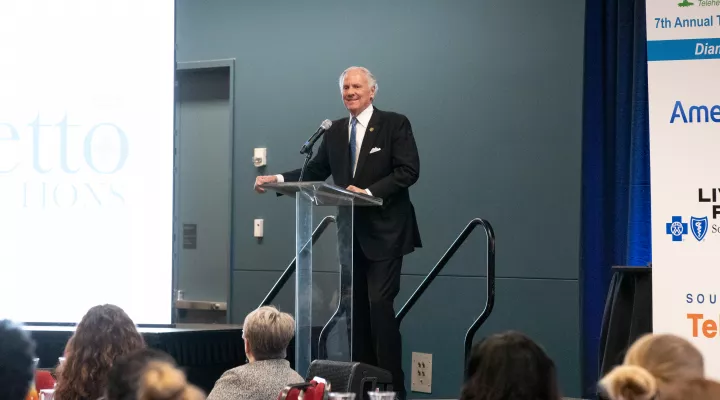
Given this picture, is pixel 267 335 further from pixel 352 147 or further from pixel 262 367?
pixel 352 147

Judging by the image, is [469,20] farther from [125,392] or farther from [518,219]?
[125,392]

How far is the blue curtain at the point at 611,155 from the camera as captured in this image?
5.70 m

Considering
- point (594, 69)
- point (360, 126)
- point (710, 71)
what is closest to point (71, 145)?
point (360, 126)

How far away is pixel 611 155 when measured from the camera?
234 inches

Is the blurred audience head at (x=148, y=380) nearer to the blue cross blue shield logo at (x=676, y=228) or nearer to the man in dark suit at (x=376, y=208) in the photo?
the man in dark suit at (x=376, y=208)

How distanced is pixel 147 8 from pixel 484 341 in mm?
4244

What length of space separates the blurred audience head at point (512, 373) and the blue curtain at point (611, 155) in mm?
3403

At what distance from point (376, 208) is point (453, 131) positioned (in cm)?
184

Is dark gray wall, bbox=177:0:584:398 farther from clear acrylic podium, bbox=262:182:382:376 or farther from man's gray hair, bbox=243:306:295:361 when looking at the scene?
man's gray hair, bbox=243:306:295:361

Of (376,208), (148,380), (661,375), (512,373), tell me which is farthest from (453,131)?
(148,380)

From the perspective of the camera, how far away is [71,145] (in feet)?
19.6

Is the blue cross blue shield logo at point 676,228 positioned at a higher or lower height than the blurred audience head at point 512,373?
higher

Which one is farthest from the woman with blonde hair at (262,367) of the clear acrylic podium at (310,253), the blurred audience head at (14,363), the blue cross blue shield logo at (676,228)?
the blue cross blue shield logo at (676,228)

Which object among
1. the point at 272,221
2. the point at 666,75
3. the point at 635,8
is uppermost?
the point at 635,8
